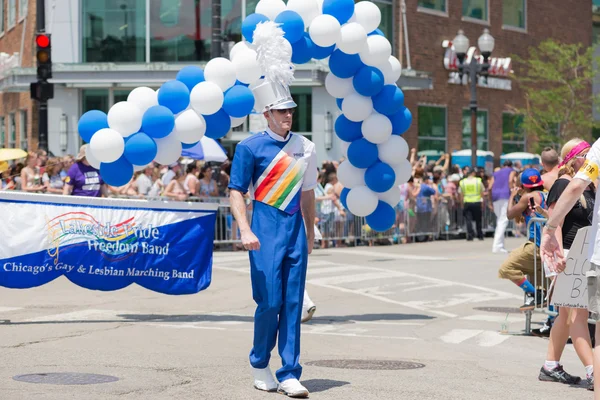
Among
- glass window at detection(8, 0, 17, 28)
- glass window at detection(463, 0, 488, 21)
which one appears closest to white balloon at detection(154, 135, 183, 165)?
glass window at detection(8, 0, 17, 28)

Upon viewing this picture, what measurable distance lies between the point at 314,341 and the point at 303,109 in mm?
23166

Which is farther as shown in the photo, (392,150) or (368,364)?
(392,150)

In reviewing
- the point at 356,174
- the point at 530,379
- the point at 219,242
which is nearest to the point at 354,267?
the point at 219,242

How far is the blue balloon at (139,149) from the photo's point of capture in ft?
38.3

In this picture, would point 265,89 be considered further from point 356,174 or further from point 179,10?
point 179,10

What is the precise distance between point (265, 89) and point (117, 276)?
4919mm

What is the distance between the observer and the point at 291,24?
11.8 meters

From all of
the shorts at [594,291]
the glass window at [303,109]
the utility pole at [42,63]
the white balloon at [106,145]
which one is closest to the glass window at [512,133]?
the glass window at [303,109]

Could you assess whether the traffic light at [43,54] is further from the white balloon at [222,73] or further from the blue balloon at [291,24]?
the blue balloon at [291,24]

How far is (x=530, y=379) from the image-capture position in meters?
8.77

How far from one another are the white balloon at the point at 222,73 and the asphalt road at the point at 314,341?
253 centimetres

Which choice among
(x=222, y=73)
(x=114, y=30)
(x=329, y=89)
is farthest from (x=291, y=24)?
(x=114, y=30)

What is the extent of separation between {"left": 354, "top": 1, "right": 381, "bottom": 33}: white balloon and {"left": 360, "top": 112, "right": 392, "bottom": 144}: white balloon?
964mm

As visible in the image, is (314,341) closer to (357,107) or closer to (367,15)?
(357,107)
